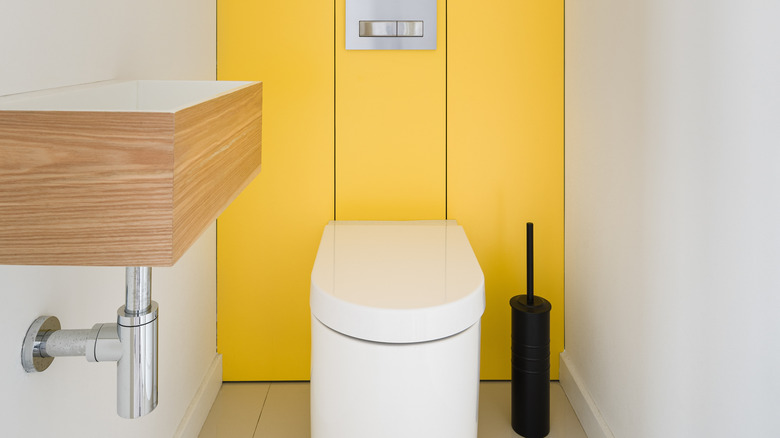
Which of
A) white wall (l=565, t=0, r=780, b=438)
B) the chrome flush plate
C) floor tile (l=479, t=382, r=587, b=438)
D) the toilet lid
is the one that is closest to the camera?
white wall (l=565, t=0, r=780, b=438)

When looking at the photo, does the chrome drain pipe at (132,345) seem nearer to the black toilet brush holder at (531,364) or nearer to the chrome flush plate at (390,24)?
the black toilet brush holder at (531,364)

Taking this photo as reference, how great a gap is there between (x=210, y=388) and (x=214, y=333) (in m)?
0.17

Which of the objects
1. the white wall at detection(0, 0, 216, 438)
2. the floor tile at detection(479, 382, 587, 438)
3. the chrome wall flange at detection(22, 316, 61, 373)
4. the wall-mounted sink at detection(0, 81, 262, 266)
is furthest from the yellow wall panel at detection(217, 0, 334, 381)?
the wall-mounted sink at detection(0, 81, 262, 266)

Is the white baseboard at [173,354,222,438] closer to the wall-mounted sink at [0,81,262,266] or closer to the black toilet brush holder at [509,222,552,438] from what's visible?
the black toilet brush holder at [509,222,552,438]

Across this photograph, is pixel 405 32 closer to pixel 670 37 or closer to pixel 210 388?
pixel 670 37

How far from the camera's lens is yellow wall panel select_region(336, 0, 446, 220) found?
189 cm

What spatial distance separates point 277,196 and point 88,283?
873mm

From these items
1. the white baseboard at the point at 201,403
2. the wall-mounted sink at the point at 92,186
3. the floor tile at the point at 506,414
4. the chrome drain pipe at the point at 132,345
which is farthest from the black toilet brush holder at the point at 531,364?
the wall-mounted sink at the point at 92,186

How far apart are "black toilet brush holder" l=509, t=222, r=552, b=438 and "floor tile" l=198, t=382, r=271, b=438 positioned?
0.69 metres

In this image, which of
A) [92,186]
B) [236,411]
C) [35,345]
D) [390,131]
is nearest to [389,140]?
[390,131]

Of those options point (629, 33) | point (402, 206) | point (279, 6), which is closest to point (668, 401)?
point (629, 33)

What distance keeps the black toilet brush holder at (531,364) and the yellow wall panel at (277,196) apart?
23.8 inches

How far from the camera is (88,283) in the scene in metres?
1.07

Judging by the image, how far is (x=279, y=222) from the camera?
1.92m
